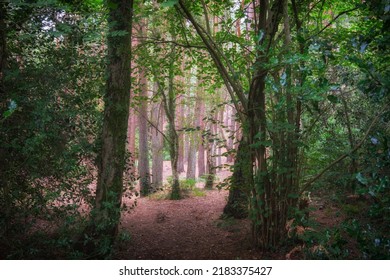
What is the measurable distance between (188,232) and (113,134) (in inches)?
130

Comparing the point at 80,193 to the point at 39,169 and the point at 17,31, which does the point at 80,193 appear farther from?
the point at 17,31

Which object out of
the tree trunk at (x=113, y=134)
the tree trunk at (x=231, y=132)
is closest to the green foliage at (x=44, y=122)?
the tree trunk at (x=113, y=134)

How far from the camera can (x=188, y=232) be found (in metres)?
7.55

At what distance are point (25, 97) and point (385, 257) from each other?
14.1ft

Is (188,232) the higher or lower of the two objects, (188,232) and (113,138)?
the lower

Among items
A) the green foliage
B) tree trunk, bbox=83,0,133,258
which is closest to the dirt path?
tree trunk, bbox=83,0,133,258

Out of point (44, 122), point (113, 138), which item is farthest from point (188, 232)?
point (44, 122)

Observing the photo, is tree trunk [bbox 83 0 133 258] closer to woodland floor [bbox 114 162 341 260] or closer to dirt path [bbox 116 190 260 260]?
woodland floor [bbox 114 162 341 260]

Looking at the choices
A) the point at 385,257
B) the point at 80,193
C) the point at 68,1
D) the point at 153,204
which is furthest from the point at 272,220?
the point at 153,204

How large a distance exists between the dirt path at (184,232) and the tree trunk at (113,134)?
1.92ft

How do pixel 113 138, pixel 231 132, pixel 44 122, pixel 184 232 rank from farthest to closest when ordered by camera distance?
pixel 184 232 < pixel 231 132 < pixel 113 138 < pixel 44 122

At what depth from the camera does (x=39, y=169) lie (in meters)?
4.40

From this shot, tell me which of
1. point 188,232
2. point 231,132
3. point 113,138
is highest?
point 231,132

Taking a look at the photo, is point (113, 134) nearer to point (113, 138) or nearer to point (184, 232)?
point (113, 138)
